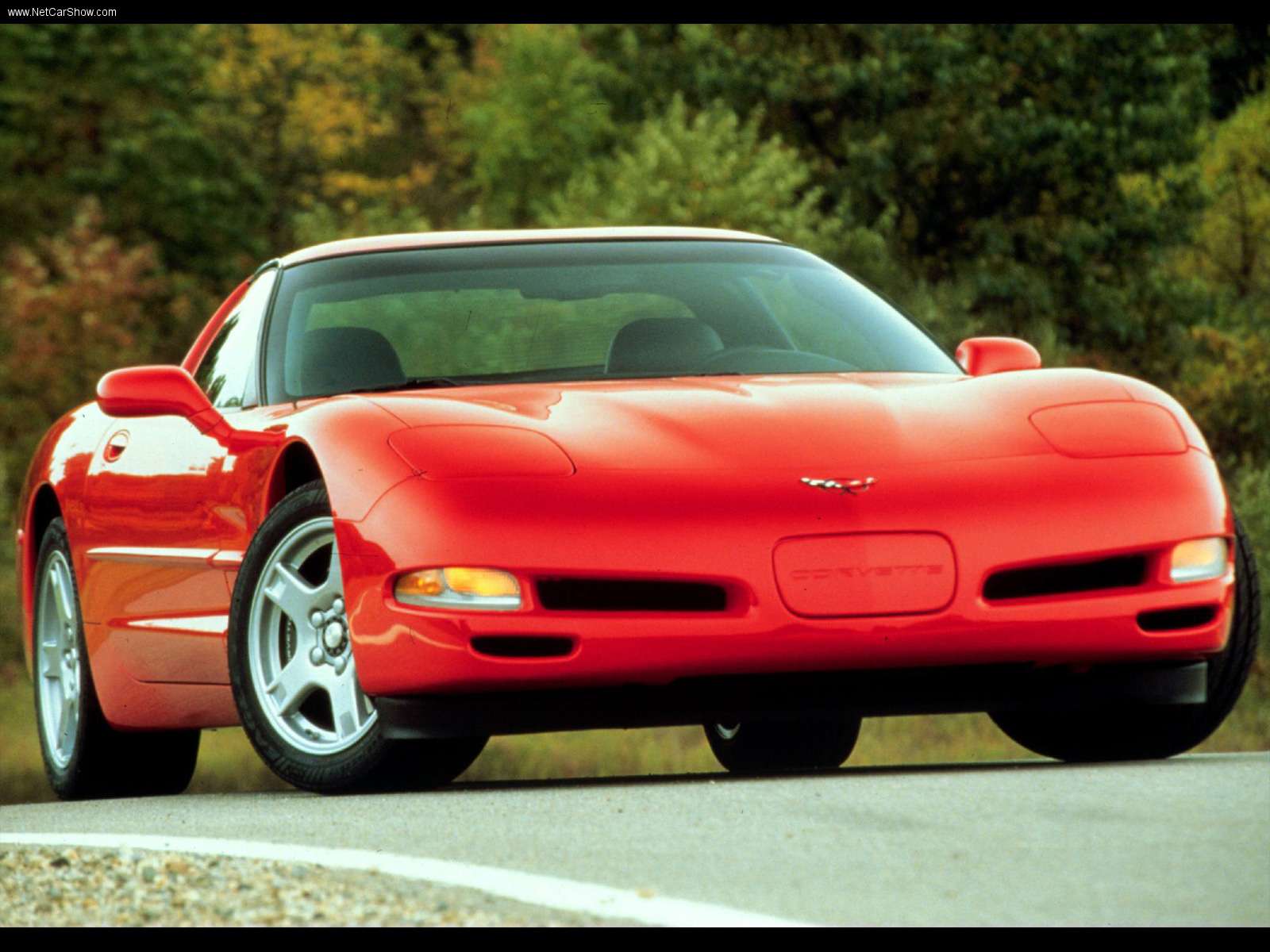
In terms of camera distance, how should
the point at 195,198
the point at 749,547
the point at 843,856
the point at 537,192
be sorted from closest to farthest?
the point at 843,856, the point at 749,547, the point at 195,198, the point at 537,192

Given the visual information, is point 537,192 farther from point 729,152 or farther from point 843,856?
point 843,856

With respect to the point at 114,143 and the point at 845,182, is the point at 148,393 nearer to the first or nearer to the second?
the point at 845,182

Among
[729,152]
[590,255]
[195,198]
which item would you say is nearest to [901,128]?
[729,152]

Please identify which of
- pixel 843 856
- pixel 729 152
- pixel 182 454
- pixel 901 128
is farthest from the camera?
pixel 901 128

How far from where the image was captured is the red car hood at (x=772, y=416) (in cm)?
621

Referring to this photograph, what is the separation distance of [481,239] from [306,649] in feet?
6.06

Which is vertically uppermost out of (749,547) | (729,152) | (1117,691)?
(749,547)

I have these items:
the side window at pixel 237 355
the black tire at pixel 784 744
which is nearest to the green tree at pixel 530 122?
the black tire at pixel 784 744

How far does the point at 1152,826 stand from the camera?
16.5 feet

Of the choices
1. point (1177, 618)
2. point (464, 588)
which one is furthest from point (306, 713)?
point (1177, 618)

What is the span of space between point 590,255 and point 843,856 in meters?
3.42

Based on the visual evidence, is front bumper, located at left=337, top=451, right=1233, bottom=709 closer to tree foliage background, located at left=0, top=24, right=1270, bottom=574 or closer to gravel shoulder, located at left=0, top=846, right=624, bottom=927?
gravel shoulder, located at left=0, top=846, right=624, bottom=927

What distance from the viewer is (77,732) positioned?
843cm

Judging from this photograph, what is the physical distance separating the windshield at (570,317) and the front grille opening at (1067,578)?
51.4 inches
